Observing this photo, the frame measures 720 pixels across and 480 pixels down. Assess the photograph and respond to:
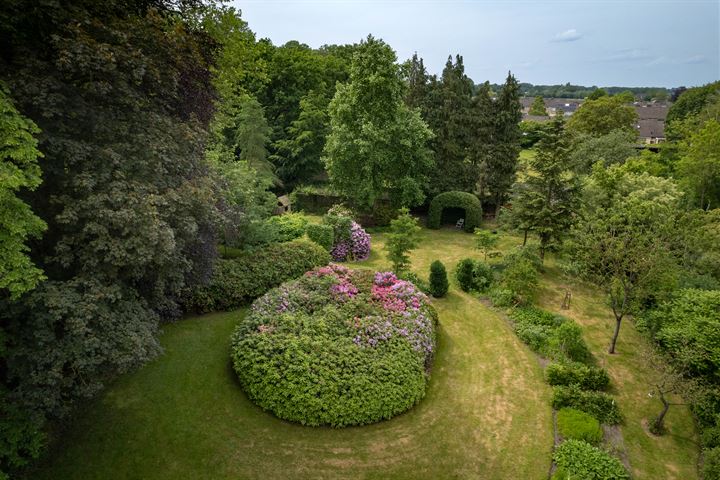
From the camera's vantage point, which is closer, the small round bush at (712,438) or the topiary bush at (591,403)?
the small round bush at (712,438)

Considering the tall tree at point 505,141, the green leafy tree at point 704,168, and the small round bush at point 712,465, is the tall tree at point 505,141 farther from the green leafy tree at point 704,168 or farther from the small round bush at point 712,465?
the small round bush at point 712,465

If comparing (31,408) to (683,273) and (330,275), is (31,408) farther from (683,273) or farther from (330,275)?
(683,273)

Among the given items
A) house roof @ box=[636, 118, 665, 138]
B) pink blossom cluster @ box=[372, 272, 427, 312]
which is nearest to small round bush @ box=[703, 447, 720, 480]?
pink blossom cluster @ box=[372, 272, 427, 312]

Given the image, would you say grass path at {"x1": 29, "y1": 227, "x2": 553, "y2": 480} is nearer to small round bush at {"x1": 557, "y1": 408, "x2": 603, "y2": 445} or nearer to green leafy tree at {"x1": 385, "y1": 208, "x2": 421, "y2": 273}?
small round bush at {"x1": 557, "y1": 408, "x2": 603, "y2": 445}

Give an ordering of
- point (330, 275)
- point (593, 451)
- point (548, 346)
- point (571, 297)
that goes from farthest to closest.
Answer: point (571, 297) < point (330, 275) < point (548, 346) < point (593, 451)

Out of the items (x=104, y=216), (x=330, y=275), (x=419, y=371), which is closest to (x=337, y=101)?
(x=330, y=275)

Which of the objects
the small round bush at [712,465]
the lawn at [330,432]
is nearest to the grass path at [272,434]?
the lawn at [330,432]
